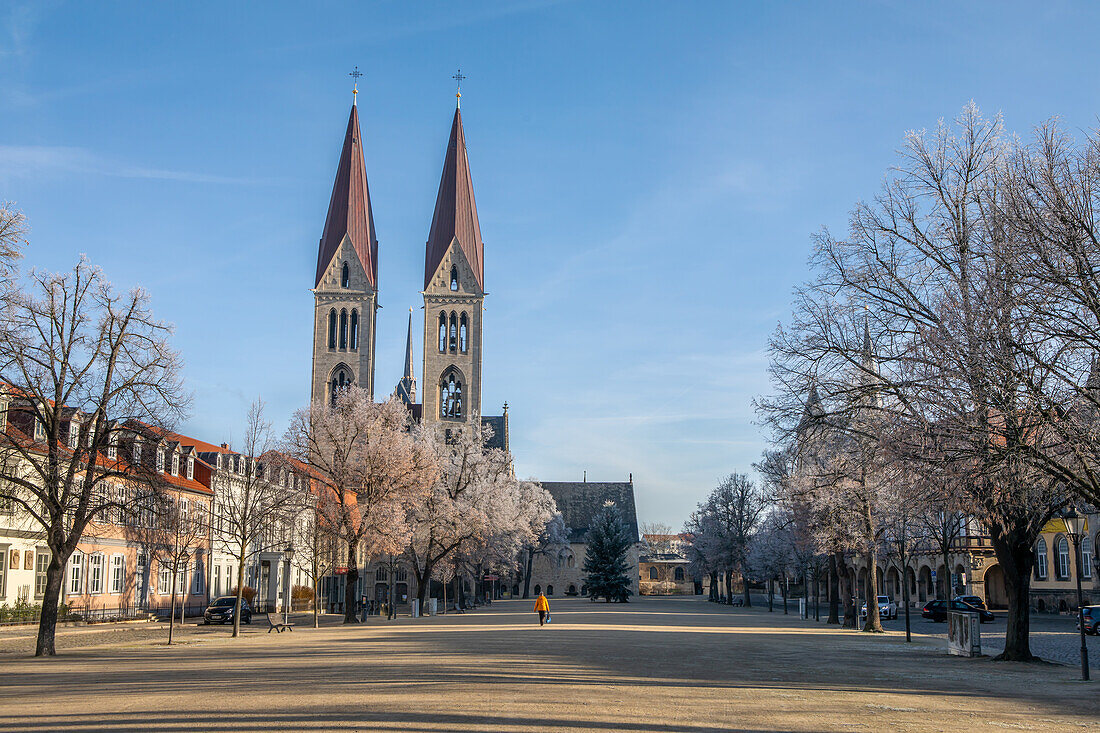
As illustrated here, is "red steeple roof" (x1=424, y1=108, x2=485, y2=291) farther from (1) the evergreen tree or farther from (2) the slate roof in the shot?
(2) the slate roof

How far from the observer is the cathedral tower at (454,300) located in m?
95.8

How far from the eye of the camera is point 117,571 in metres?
47.4

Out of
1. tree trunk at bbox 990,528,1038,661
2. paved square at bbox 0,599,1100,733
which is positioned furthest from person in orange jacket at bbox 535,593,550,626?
tree trunk at bbox 990,528,1038,661

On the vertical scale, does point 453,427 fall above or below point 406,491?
above

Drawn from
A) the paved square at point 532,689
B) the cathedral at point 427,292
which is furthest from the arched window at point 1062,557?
the cathedral at point 427,292

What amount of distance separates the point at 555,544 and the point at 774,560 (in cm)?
4096

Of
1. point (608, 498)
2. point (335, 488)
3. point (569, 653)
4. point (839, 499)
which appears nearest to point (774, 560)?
point (839, 499)

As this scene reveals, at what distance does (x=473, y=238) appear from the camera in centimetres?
9775

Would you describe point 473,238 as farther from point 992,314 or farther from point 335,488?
point 992,314

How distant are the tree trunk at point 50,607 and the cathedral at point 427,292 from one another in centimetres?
6466

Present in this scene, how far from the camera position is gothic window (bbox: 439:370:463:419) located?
95.9 m

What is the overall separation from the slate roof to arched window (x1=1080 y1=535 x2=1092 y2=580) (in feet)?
270

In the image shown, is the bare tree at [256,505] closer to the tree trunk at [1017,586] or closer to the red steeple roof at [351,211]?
the tree trunk at [1017,586]

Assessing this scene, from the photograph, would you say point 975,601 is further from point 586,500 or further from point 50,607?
point 586,500
